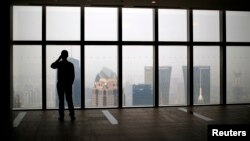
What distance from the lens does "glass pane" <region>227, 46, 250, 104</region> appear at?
12.3 metres

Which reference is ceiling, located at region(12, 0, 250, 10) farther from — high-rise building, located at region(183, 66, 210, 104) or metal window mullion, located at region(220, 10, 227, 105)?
high-rise building, located at region(183, 66, 210, 104)

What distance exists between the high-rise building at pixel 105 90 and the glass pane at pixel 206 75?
112 inches

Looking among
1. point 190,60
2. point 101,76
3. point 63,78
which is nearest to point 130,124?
point 63,78

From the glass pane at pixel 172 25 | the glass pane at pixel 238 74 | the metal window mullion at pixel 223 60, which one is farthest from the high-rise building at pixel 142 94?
the glass pane at pixel 238 74

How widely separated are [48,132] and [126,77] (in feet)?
15.6

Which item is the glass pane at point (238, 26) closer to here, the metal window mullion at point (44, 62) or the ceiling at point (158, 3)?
the ceiling at point (158, 3)

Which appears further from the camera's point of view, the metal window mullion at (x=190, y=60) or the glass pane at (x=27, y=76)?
the metal window mullion at (x=190, y=60)

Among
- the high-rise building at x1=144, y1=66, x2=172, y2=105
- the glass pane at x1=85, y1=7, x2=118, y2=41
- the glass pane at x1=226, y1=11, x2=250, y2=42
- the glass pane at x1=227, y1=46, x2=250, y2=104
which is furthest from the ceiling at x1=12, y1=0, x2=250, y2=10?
the high-rise building at x1=144, y1=66, x2=172, y2=105

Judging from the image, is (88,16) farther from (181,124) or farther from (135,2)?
(181,124)

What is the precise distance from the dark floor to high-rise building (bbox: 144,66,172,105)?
65 centimetres

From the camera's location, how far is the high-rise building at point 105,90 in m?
11.5

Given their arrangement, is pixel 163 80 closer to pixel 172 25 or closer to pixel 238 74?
pixel 172 25

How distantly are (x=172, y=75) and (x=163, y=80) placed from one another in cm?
36

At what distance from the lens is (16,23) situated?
11141 millimetres
